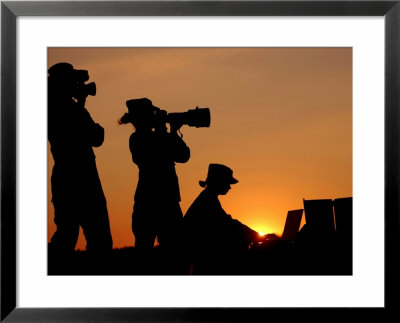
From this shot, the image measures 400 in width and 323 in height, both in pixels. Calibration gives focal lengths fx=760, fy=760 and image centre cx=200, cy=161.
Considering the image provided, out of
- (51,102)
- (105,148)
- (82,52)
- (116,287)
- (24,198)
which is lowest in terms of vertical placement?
(116,287)

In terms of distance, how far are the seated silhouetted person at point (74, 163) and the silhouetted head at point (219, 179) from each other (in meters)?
0.30

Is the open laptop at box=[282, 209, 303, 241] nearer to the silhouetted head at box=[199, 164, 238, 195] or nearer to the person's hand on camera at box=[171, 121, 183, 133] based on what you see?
the silhouetted head at box=[199, 164, 238, 195]

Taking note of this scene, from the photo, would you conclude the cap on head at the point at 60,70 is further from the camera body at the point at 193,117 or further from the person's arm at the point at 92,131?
the camera body at the point at 193,117

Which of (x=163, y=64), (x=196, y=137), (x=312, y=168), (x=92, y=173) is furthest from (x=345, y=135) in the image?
(x=92, y=173)

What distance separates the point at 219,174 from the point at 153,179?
194 millimetres

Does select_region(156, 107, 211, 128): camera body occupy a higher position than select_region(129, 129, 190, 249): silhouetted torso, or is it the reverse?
select_region(156, 107, 211, 128): camera body

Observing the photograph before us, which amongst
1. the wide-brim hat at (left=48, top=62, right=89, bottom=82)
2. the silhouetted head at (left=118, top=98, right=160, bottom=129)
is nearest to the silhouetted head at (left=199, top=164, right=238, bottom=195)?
the silhouetted head at (left=118, top=98, right=160, bottom=129)

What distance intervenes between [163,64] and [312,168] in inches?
20.0

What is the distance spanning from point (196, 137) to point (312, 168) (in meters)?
0.34

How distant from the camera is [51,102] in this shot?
2125 millimetres

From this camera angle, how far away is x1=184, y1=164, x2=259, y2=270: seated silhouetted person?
6.94 feet

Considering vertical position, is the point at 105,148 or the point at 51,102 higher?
the point at 51,102

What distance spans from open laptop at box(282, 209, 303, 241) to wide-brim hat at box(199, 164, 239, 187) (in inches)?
7.1

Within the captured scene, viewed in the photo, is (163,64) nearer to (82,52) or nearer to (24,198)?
(82,52)
